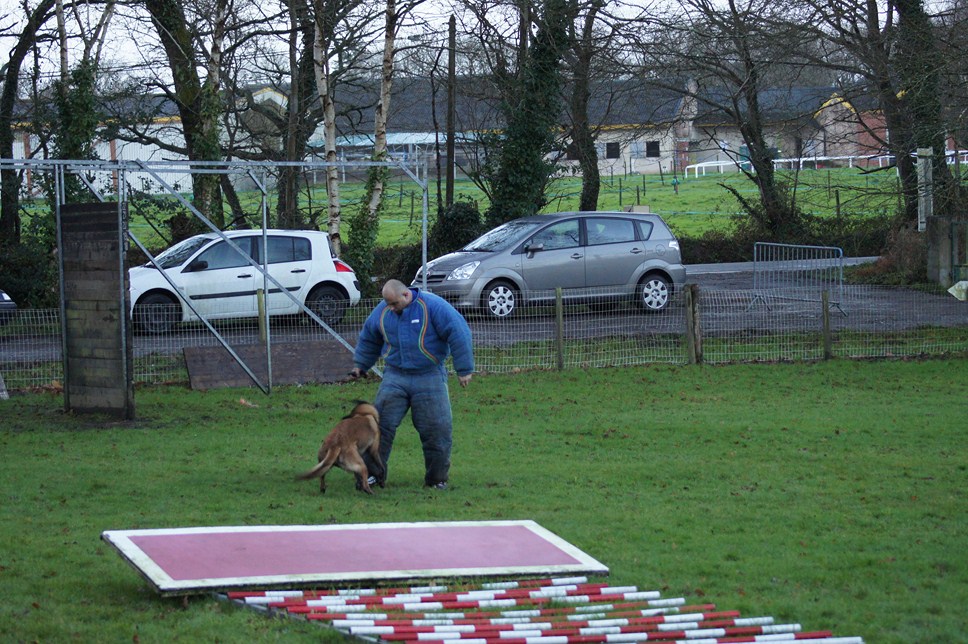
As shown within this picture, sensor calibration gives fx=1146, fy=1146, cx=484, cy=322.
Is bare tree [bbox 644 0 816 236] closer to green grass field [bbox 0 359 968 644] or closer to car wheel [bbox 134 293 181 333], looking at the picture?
green grass field [bbox 0 359 968 644]

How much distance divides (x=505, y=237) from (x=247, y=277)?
432cm

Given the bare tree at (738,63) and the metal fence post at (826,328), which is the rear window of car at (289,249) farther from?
the bare tree at (738,63)

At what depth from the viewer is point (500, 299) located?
17781 millimetres

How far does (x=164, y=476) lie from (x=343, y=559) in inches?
126

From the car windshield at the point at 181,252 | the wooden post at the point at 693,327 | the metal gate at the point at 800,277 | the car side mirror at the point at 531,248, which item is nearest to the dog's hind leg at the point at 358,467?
the wooden post at the point at 693,327

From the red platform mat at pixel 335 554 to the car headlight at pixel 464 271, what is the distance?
36.0 ft

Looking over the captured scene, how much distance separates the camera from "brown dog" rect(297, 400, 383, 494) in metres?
8.20

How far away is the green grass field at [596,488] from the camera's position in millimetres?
5727

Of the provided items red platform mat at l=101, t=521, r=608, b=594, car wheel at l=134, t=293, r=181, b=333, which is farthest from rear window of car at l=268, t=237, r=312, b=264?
red platform mat at l=101, t=521, r=608, b=594

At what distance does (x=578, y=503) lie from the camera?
322 inches

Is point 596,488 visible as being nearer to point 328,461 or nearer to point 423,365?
point 423,365

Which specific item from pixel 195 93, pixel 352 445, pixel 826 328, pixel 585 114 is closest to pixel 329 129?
pixel 195 93

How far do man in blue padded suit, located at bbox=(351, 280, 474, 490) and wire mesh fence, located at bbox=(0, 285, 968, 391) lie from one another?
5.07 metres

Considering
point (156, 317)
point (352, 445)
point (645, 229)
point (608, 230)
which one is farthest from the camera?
point (645, 229)
